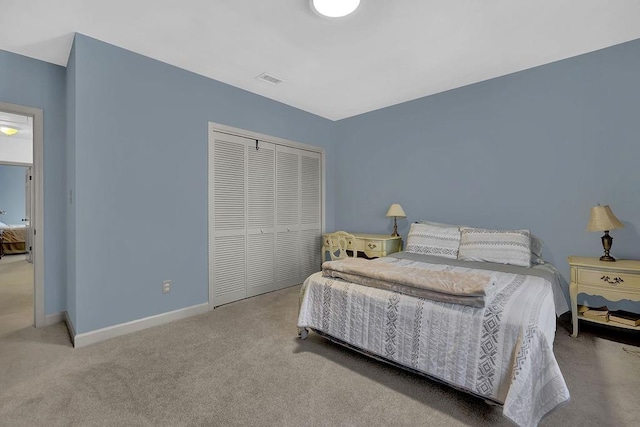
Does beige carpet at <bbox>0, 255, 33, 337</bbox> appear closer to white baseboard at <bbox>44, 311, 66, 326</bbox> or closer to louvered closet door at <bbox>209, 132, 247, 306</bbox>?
white baseboard at <bbox>44, 311, 66, 326</bbox>

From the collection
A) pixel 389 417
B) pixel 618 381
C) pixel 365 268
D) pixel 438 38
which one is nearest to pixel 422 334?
pixel 389 417

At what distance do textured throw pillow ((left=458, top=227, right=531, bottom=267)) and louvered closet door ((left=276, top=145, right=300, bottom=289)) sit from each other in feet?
7.18

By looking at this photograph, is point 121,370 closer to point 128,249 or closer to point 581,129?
point 128,249

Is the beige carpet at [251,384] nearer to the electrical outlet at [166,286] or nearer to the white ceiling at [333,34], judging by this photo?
the electrical outlet at [166,286]

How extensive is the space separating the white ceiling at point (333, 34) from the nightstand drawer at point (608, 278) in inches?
78.8

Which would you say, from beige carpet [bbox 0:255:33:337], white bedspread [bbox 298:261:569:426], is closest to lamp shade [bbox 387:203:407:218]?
white bedspread [bbox 298:261:569:426]

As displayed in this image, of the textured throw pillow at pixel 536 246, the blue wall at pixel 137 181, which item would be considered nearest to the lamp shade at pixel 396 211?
the textured throw pillow at pixel 536 246

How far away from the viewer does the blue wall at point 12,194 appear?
300 inches

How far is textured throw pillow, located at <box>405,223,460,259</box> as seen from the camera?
124 inches

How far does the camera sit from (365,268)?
2270 mm

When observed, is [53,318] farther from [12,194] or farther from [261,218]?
[12,194]

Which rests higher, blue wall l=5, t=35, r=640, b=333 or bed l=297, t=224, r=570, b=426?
blue wall l=5, t=35, r=640, b=333

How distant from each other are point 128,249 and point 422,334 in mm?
2556

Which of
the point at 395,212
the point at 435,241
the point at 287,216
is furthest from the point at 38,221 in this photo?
the point at 435,241
